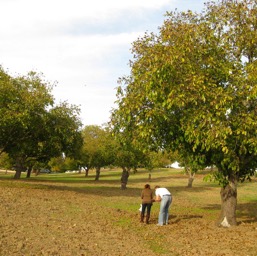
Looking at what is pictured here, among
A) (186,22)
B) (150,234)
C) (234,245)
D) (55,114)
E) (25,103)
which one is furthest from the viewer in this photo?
(55,114)

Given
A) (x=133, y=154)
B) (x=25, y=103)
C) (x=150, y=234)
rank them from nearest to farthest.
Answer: (x=150, y=234) < (x=25, y=103) < (x=133, y=154)

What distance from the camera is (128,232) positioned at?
13.5 m

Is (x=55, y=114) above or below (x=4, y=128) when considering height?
above

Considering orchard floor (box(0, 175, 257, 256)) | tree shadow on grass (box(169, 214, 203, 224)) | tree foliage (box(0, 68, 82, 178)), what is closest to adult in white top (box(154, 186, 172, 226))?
orchard floor (box(0, 175, 257, 256))

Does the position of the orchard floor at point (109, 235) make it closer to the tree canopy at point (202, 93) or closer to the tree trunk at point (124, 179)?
the tree canopy at point (202, 93)

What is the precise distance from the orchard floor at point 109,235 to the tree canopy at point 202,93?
2431 millimetres

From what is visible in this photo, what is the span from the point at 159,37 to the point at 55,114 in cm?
1574

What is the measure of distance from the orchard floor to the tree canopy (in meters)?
2.43

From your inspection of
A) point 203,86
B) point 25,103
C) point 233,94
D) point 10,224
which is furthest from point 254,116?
point 25,103

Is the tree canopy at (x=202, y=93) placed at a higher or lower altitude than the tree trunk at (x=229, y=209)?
higher

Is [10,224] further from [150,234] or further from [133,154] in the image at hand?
[133,154]

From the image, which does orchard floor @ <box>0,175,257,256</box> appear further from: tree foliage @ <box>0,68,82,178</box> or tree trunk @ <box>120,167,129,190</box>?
tree trunk @ <box>120,167,129,190</box>

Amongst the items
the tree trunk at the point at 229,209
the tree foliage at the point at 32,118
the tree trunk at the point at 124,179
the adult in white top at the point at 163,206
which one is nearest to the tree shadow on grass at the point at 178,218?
the adult in white top at the point at 163,206

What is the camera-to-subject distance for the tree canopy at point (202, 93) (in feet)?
42.5
